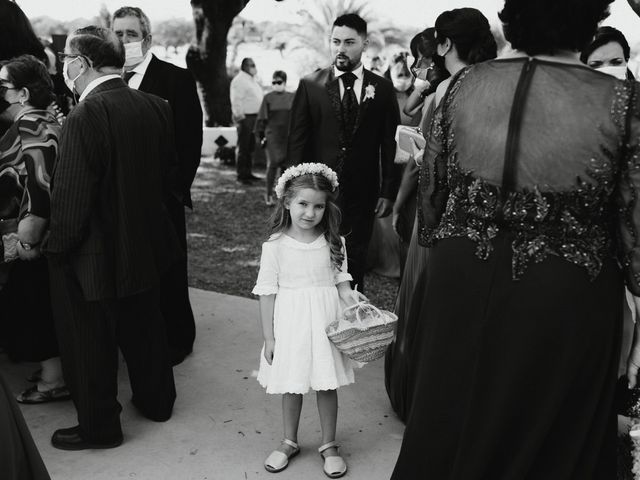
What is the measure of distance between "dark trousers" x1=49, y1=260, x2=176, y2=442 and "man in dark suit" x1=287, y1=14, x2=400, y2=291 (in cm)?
161

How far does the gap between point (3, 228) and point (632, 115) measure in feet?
9.94

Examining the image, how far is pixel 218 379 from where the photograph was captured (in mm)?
4461

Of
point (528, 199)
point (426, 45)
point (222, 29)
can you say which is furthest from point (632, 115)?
Result: point (222, 29)

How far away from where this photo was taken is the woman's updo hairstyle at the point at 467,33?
3.43m

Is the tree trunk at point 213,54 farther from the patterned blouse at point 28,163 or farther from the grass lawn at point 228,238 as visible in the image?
the patterned blouse at point 28,163

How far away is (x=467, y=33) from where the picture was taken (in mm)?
3445

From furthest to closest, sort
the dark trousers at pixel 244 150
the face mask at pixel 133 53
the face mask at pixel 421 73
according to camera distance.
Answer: the dark trousers at pixel 244 150, the face mask at pixel 133 53, the face mask at pixel 421 73

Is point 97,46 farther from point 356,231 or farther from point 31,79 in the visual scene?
point 356,231

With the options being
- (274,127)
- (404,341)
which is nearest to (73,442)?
(404,341)

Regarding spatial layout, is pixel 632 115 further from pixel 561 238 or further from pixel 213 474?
pixel 213 474

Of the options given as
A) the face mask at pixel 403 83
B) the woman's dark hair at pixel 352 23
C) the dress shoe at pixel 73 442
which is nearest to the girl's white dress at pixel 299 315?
the dress shoe at pixel 73 442

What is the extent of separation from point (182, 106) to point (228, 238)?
448 centimetres

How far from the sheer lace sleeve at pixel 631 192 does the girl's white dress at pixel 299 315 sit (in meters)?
1.45

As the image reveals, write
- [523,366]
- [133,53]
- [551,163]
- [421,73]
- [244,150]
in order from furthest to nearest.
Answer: [244,150]
[133,53]
[421,73]
[523,366]
[551,163]
